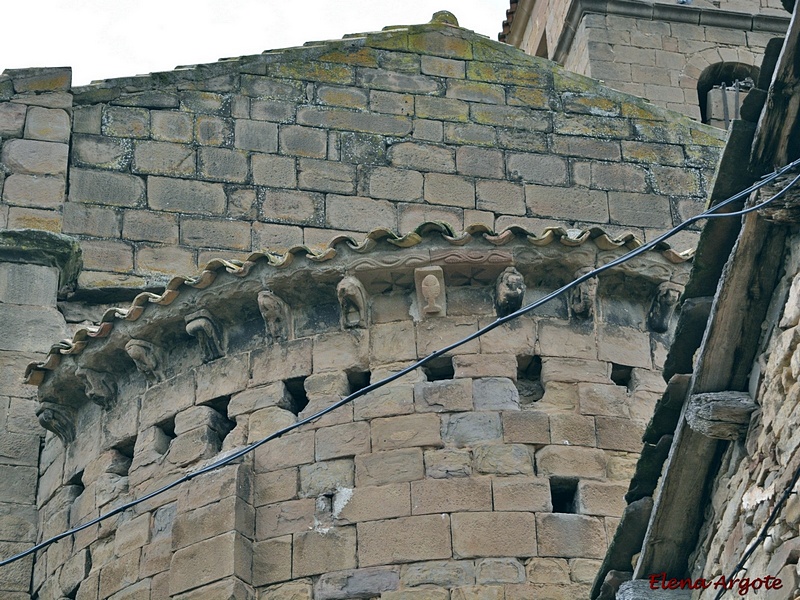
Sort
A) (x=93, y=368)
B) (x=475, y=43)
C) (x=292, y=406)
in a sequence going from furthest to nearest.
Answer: (x=475, y=43) < (x=93, y=368) < (x=292, y=406)

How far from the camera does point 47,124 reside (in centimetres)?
1423

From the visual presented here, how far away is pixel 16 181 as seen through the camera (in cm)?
1395

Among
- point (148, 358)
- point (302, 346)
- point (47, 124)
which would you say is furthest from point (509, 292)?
point (47, 124)

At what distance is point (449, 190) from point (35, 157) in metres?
2.90

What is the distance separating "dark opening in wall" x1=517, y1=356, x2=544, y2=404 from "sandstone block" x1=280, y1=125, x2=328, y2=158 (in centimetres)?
377

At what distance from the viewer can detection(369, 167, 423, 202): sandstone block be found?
14.4 m

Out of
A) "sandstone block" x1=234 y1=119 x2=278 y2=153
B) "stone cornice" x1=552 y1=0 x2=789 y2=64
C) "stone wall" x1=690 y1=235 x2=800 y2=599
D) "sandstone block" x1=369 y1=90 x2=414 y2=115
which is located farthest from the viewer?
"stone cornice" x1=552 y1=0 x2=789 y2=64

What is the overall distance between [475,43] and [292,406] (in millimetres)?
5071

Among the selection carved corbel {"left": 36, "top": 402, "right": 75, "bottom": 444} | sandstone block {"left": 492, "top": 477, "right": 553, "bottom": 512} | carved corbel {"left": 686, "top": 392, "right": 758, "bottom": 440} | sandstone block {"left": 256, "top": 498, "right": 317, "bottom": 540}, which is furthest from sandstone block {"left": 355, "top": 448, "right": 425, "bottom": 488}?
carved corbel {"left": 686, "top": 392, "right": 758, "bottom": 440}

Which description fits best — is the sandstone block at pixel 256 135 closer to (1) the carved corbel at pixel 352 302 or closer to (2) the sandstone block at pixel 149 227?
(2) the sandstone block at pixel 149 227

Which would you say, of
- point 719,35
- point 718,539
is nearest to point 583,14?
point 719,35

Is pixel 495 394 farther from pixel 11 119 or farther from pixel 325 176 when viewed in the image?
pixel 11 119

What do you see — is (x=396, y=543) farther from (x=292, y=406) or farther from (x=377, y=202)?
(x=377, y=202)

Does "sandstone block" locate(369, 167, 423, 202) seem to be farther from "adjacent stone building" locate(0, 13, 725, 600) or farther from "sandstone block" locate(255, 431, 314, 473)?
"sandstone block" locate(255, 431, 314, 473)
